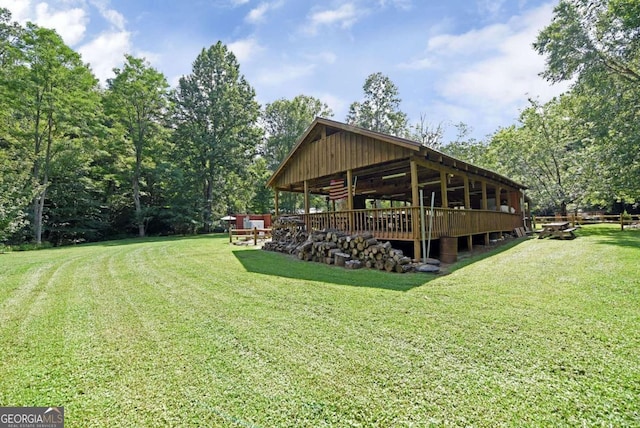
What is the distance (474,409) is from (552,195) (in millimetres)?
24831

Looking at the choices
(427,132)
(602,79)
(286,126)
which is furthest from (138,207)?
(602,79)

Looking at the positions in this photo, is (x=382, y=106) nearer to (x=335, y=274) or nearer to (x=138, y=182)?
(x=138, y=182)

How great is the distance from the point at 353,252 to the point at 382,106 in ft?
91.3

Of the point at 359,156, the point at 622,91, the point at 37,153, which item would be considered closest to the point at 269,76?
the point at 359,156

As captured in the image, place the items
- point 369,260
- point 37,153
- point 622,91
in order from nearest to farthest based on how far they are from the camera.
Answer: point 369,260 < point 622,91 < point 37,153

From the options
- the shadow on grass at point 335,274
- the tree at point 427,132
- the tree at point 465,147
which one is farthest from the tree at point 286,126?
the shadow on grass at point 335,274

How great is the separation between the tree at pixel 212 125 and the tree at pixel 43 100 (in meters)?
8.56

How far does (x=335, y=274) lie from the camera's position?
6730 millimetres

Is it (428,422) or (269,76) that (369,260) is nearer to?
(428,422)

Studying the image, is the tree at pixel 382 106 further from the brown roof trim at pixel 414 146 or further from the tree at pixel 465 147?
the brown roof trim at pixel 414 146

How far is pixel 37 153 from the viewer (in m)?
16.5

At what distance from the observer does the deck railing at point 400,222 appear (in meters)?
7.91

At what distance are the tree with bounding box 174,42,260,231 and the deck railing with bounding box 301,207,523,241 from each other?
1721 centimetres

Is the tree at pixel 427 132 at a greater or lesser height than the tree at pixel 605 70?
greater
